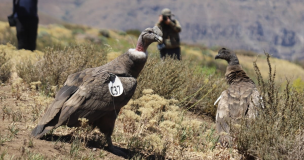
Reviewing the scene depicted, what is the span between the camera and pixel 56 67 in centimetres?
726

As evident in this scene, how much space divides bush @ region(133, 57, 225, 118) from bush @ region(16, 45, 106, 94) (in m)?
1.20

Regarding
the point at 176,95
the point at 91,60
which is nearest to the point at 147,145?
the point at 176,95

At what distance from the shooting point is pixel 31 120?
5.34 metres

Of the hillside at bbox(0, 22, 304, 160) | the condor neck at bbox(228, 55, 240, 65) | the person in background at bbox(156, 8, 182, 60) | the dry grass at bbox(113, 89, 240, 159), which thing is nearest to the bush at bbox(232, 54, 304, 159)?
the hillside at bbox(0, 22, 304, 160)

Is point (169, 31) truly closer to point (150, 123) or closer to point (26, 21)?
point (26, 21)

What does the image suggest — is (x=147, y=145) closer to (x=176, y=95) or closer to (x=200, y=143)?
(x=200, y=143)

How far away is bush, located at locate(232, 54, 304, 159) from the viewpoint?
418cm

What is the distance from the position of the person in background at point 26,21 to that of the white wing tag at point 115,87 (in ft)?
24.3

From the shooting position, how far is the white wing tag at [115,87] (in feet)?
14.8

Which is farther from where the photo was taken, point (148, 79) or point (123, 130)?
point (148, 79)

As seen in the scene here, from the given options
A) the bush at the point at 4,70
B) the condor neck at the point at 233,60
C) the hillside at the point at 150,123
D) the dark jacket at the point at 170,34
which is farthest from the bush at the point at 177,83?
the bush at the point at 4,70

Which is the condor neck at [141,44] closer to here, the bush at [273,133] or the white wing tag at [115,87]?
the white wing tag at [115,87]

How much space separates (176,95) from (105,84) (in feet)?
10.4

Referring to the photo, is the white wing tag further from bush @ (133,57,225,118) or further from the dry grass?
bush @ (133,57,225,118)
